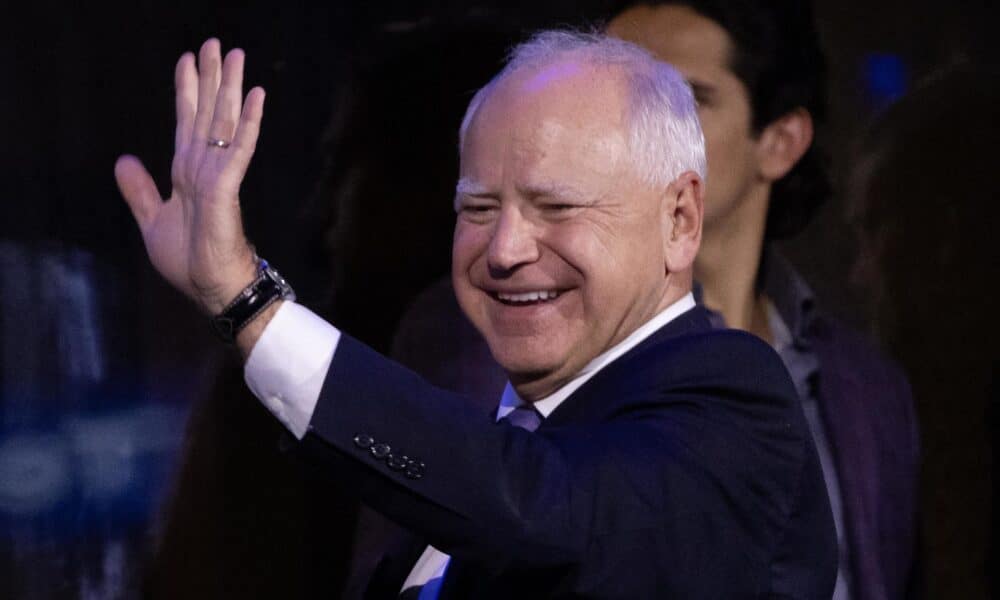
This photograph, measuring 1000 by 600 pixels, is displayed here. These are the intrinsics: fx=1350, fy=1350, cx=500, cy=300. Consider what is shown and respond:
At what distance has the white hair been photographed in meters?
1.47

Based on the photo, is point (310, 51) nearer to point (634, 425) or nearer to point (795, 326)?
point (795, 326)

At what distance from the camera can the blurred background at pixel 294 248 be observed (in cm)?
242

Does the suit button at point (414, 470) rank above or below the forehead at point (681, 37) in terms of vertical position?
below

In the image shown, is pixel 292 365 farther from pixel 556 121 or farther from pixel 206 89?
pixel 556 121

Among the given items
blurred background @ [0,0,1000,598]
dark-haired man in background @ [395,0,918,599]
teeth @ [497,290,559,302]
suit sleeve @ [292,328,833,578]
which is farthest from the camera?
dark-haired man in background @ [395,0,918,599]

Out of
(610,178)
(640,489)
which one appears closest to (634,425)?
(640,489)

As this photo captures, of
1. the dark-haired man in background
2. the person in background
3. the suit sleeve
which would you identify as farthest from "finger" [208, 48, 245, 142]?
the person in background

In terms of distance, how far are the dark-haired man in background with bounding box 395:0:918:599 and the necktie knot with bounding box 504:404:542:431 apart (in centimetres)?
108

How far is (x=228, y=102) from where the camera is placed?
1265 millimetres

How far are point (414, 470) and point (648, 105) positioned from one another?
0.54 metres

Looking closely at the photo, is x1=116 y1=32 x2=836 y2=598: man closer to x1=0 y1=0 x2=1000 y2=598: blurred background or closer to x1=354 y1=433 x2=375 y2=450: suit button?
x1=354 y1=433 x2=375 y2=450: suit button

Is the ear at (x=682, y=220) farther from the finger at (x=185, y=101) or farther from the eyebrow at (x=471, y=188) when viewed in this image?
the finger at (x=185, y=101)

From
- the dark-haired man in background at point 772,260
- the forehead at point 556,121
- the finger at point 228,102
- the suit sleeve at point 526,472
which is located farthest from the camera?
the dark-haired man in background at point 772,260

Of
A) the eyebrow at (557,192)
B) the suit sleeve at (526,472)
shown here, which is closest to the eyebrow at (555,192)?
the eyebrow at (557,192)
